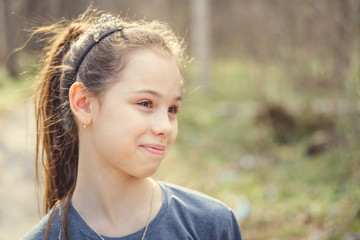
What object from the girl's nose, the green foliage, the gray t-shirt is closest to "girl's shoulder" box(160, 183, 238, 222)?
the gray t-shirt

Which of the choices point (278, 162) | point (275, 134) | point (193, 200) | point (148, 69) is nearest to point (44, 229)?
point (193, 200)

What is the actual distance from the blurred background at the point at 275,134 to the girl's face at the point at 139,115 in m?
0.61

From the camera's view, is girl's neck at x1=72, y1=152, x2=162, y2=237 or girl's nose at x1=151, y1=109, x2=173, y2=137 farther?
girl's neck at x1=72, y1=152, x2=162, y2=237

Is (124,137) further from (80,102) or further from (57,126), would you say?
(57,126)

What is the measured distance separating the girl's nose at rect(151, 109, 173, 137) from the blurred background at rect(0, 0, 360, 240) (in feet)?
2.49

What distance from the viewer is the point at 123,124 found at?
1746mm

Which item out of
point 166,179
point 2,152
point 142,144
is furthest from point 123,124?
point 2,152

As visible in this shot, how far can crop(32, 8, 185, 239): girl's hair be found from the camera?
1856mm

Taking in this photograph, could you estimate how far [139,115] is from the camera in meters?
1.75

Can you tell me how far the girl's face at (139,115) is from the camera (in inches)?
69.0

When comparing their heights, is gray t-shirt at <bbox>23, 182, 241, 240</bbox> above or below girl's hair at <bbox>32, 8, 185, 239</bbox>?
below

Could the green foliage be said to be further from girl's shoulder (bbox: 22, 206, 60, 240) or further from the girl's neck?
girl's shoulder (bbox: 22, 206, 60, 240)

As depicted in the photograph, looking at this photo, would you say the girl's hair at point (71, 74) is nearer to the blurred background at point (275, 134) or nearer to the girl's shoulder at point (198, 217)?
the blurred background at point (275, 134)

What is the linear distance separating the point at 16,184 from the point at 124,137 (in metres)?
4.08
